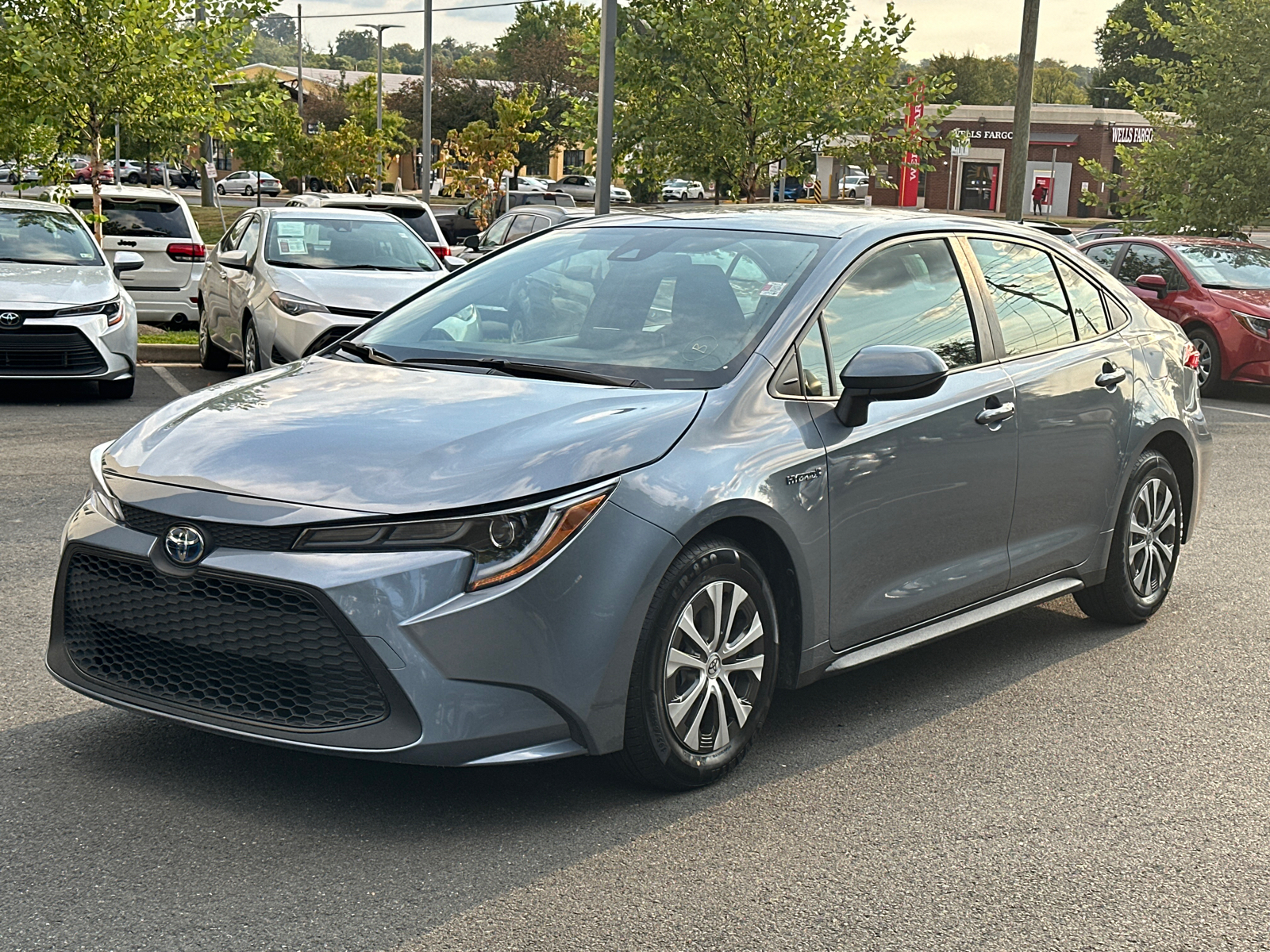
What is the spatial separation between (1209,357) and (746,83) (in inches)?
364

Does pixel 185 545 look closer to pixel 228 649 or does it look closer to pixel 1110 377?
pixel 228 649

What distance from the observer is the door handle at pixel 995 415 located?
5.32m

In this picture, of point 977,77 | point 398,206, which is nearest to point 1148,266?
point 398,206

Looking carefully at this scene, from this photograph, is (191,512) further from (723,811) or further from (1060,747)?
(1060,747)

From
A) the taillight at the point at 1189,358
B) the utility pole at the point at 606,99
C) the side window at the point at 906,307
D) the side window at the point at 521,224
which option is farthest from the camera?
the side window at the point at 521,224

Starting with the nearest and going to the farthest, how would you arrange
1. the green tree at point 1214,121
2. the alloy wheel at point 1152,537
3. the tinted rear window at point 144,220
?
the alloy wheel at point 1152,537
the tinted rear window at point 144,220
the green tree at point 1214,121

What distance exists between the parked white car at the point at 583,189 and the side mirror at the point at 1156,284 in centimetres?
4057

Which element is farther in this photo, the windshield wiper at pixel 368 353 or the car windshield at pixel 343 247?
the car windshield at pixel 343 247

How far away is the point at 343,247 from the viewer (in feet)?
45.1

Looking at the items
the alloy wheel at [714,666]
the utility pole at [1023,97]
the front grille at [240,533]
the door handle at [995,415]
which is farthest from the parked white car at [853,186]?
the front grille at [240,533]

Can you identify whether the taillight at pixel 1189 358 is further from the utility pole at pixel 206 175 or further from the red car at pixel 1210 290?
the utility pole at pixel 206 175

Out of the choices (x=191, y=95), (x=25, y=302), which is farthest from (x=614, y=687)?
(x=191, y=95)

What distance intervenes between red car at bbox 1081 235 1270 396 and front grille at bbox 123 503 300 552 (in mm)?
13200

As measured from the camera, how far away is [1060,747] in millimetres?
4977
